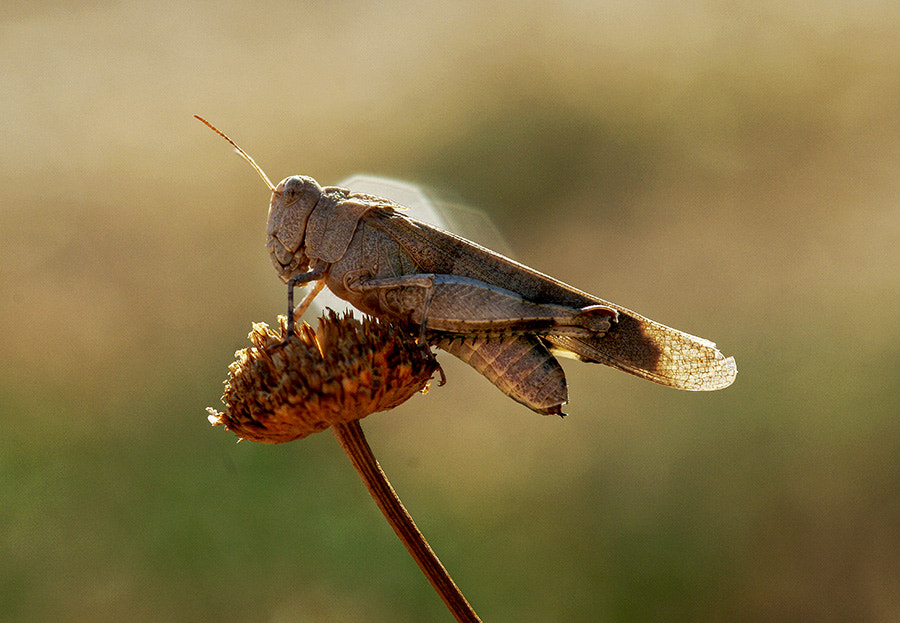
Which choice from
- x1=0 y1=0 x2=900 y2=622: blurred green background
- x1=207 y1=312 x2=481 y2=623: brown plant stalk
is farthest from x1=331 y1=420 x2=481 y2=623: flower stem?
x1=0 y1=0 x2=900 y2=622: blurred green background

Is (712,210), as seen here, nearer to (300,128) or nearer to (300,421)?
(300,128)

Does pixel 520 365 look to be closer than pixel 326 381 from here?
No

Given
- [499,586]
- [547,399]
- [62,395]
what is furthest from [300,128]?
[547,399]

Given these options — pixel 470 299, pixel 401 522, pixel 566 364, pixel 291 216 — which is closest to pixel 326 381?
pixel 401 522

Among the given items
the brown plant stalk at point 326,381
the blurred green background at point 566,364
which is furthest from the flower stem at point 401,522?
the blurred green background at point 566,364

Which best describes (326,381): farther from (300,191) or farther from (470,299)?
(300,191)

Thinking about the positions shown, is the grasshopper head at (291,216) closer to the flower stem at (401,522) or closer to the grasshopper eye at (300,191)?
the grasshopper eye at (300,191)

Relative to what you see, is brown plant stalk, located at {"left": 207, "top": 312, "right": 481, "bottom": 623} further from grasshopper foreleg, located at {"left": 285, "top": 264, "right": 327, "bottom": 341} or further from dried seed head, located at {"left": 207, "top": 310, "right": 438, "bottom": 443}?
grasshopper foreleg, located at {"left": 285, "top": 264, "right": 327, "bottom": 341}
